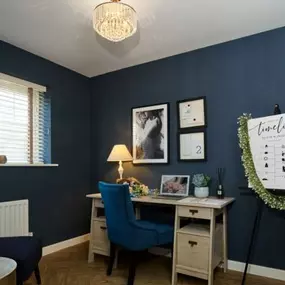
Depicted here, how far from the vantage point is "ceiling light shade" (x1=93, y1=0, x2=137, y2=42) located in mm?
1911

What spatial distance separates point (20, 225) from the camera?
283 cm

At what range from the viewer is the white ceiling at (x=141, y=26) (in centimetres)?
224

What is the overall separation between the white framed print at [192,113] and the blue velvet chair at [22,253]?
1939 mm

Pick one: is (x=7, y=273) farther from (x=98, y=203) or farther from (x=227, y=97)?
(x=227, y=97)

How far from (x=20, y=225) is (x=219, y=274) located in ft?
6.95

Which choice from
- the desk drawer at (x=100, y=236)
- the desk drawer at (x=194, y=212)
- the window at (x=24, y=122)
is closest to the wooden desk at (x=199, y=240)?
the desk drawer at (x=194, y=212)

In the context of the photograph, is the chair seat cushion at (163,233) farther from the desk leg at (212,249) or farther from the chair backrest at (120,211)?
the desk leg at (212,249)

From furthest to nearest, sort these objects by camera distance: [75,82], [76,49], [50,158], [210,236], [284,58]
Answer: [75,82] < [50,158] < [76,49] < [284,58] < [210,236]

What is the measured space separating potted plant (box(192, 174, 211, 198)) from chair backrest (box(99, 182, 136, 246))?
77 cm

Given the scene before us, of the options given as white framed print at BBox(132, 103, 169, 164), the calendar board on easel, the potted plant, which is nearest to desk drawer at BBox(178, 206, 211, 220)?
the potted plant

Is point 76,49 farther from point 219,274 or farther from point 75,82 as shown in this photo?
point 219,274

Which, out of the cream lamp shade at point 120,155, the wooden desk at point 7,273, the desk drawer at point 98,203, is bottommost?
the wooden desk at point 7,273

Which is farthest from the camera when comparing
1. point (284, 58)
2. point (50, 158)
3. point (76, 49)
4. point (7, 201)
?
point (50, 158)

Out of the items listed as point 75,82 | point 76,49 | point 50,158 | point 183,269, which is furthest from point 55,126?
point 183,269
